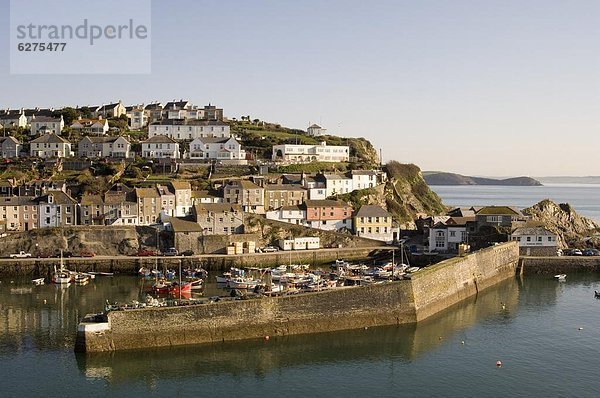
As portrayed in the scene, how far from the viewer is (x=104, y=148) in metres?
71.1

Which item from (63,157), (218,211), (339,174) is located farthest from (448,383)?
(63,157)

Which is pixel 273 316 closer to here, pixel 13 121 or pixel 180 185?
pixel 180 185

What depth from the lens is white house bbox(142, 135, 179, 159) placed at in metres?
70.9

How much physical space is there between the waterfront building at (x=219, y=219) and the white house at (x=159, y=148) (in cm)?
1893

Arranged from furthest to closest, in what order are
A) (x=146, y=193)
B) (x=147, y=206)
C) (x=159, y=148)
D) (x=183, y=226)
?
(x=159, y=148)
(x=146, y=193)
(x=147, y=206)
(x=183, y=226)

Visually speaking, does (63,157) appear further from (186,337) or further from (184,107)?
(186,337)

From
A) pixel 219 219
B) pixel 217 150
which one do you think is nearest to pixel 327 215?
pixel 219 219

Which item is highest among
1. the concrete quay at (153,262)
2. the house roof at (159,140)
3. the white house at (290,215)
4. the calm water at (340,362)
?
the house roof at (159,140)

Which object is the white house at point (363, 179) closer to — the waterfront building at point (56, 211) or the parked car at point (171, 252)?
the parked car at point (171, 252)

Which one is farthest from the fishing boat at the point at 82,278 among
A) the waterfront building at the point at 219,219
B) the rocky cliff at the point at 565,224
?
the rocky cliff at the point at 565,224

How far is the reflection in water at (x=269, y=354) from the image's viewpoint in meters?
25.7

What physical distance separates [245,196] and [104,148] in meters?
22.0

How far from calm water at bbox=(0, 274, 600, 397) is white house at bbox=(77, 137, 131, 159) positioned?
37.3 m

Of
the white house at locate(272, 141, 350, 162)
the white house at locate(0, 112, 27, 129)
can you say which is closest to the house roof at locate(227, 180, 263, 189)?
the white house at locate(272, 141, 350, 162)
